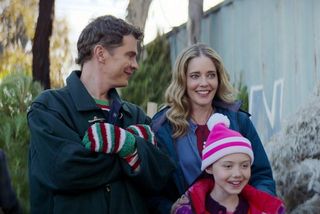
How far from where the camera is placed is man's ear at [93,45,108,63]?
10.0 ft

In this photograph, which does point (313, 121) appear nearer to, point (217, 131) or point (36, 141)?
point (217, 131)

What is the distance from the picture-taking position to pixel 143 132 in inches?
119

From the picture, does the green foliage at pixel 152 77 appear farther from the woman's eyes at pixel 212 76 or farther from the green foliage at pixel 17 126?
the woman's eyes at pixel 212 76

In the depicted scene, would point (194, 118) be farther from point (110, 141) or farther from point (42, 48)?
point (42, 48)

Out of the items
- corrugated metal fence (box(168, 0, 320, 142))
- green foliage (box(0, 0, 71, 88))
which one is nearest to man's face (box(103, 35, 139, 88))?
corrugated metal fence (box(168, 0, 320, 142))

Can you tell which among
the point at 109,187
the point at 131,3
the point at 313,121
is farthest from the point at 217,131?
the point at 131,3

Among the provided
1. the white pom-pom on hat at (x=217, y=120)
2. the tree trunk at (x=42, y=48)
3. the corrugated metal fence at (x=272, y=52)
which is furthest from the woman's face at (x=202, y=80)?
the tree trunk at (x=42, y=48)

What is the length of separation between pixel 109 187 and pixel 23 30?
48.2 ft

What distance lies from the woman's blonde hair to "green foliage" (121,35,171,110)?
4.44m

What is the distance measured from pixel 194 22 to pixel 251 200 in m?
4.92

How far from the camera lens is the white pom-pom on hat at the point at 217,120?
10.4 feet

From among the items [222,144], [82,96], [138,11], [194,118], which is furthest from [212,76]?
[138,11]

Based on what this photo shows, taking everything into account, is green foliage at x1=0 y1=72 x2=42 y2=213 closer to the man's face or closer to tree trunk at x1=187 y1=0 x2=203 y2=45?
the man's face

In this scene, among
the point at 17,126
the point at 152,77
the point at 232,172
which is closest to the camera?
the point at 232,172
